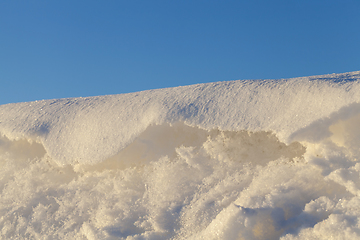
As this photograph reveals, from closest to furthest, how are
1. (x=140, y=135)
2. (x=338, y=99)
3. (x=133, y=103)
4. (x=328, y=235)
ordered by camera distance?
1. (x=328, y=235)
2. (x=338, y=99)
3. (x=140, y=135)
4. (x=133, y=103)

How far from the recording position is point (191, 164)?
1955 mm

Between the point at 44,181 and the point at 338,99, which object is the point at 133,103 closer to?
the point at 44,181

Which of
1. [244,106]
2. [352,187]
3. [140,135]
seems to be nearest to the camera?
[352,187]

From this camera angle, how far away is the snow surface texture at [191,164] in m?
1.55

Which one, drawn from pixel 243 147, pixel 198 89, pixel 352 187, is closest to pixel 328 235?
pixel 352 187

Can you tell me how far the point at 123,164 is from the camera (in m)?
2.15

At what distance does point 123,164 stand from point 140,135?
0.94 feet

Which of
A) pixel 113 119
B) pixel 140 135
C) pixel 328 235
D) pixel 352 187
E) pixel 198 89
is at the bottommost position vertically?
pixel 328 235

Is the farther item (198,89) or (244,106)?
(198,89)

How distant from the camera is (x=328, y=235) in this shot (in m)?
1.39

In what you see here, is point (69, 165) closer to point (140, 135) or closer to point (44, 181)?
point (44, 181)

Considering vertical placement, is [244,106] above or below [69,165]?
above

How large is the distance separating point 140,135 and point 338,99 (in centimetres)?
Result: 124

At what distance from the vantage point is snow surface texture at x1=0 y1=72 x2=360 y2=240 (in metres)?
1.55
